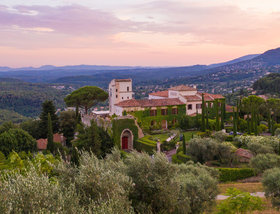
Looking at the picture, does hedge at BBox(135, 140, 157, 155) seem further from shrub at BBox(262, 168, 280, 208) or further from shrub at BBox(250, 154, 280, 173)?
shrub at BBox(262, 168, 280, 208)

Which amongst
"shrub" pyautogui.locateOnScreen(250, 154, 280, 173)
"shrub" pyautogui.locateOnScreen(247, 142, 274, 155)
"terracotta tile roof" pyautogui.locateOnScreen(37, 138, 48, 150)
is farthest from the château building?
"shrub" pyautogui.locateOnScreen(250, 154, 280, 173)

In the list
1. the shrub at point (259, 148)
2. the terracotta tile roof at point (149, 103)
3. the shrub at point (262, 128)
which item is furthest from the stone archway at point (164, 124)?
the shrub at point (259, 148)

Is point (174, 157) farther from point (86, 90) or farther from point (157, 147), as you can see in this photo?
point (86, 90)

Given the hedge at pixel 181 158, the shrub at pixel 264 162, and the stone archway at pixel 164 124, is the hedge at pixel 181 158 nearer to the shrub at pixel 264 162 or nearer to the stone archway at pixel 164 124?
the shrub at pixel 264 162

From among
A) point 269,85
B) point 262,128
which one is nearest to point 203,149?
point 262,128

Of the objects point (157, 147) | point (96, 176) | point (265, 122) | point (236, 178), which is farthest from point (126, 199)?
point (265, 122)

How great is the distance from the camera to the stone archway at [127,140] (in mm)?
32231

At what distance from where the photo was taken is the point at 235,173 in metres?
21.6

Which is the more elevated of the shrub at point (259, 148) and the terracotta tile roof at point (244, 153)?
the shrub at point (259, 148)

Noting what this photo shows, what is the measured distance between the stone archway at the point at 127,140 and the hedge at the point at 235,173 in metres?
13.4

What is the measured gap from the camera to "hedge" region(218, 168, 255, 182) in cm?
2152

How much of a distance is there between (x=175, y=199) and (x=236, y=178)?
12.3 m

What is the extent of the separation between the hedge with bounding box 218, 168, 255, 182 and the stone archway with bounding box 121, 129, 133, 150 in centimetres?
1336

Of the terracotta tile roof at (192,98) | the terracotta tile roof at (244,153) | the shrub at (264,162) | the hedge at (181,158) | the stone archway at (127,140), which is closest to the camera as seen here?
the shrub at (264,162)
